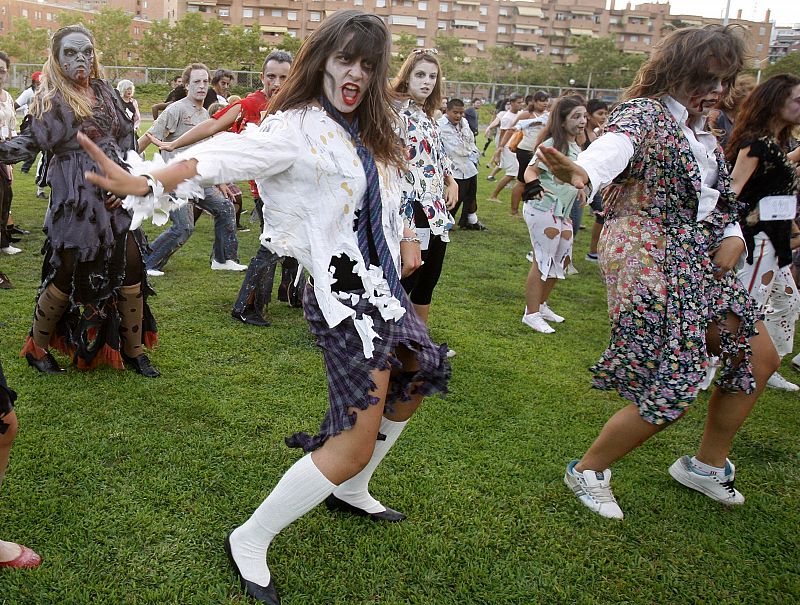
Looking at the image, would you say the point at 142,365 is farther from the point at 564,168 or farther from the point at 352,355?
the point at 564,168

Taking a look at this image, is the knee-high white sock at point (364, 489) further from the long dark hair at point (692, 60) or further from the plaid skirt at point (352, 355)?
the long dark hair at point (692, 60)

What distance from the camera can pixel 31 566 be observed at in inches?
98.0

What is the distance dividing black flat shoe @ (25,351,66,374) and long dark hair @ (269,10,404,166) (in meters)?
2.72

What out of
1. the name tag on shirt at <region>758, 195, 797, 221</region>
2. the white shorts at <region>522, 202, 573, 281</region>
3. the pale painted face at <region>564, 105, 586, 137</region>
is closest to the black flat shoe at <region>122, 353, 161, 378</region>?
the white shorts at <region>522, 202, 573, 281</region>

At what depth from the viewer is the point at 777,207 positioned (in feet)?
12.9

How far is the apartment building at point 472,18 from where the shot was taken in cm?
8375

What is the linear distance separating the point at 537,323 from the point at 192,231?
3401 mm

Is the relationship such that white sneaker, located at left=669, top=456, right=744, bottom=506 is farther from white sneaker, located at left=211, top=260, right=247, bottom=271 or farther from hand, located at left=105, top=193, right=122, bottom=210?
white sneaker, located at left=211, top=260, right=247, bottom=271

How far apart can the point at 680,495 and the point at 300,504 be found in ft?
6.75

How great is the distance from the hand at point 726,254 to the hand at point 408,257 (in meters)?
1.34

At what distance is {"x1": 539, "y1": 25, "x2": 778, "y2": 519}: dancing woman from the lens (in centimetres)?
270

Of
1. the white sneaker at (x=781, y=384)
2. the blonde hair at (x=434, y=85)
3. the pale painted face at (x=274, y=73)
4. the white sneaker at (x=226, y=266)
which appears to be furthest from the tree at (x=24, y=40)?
the white sneaker at (x=781, y=384)

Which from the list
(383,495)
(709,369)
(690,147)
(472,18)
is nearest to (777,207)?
(709,369)

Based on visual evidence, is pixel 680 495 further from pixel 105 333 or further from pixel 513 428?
pixel 105 333
